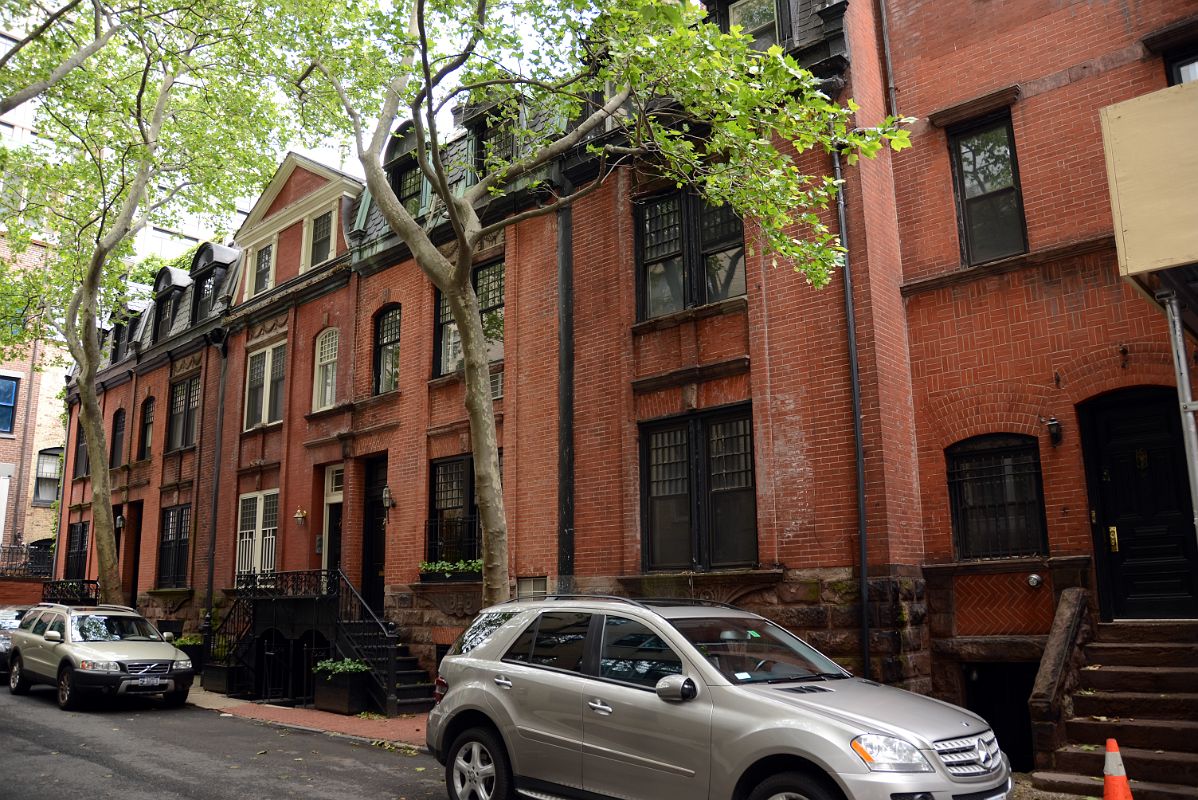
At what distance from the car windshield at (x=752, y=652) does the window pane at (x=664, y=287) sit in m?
6.86

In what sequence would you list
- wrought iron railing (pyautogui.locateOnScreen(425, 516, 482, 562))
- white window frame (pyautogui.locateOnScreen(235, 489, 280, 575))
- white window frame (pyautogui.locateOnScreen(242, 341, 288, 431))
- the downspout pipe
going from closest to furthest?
the downspout pipe
wrought iron railing (pyautogui.locateOnScreen(425, 516, 482, 562))
white window frame (pyautogui.locateOnScreen(235, 489, 280, 575))
white window frame (pyautogui.locateOnScreen(242, 341, 288, 431))

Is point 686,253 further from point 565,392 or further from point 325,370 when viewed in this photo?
point 325,370

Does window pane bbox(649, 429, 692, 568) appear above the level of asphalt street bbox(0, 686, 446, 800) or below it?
above

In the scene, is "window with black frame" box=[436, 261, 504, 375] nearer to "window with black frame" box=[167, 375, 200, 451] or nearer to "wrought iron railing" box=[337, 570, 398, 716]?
"wrought iron railing" box=[337, 570, 398, 716]

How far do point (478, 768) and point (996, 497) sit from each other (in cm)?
676

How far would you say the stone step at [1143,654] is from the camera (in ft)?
29.0

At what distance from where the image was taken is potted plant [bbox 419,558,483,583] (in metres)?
15.2

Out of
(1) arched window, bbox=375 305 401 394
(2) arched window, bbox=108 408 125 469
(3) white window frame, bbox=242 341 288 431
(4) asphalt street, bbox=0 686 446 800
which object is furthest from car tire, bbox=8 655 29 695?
(2) arched window, bbox=108 408 125 469

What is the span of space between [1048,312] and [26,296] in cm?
2393

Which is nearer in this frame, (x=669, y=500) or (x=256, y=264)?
(x=669, y=500)

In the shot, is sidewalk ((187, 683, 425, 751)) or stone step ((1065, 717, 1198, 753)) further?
sidewalk ((187, 683, 425, 751))

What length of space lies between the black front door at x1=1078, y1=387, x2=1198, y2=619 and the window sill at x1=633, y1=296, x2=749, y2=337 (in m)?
4.30

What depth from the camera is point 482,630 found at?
26.6 ft

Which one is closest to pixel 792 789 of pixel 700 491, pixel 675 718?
pixel 675 718
